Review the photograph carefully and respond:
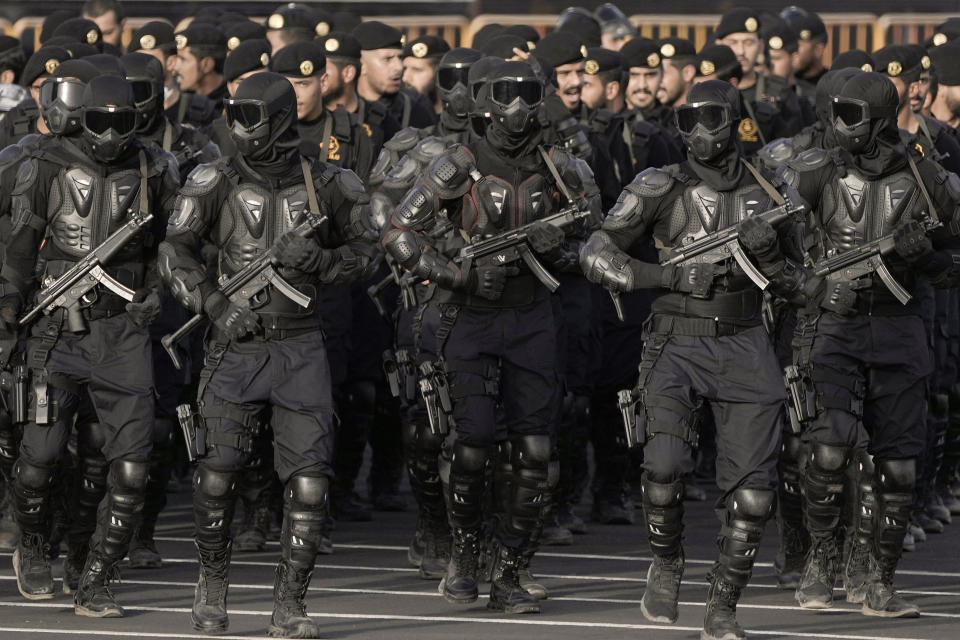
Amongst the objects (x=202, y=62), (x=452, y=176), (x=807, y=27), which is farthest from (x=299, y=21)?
(x=452, y=176)

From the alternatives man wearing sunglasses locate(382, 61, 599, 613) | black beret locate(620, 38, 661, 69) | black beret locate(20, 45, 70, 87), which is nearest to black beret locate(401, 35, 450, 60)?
black beret locate(620, 38, 661, 69)

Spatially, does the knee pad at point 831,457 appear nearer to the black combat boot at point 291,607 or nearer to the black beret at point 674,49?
the black combat boot at point 291,607

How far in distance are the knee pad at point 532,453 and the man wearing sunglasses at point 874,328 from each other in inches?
49.4

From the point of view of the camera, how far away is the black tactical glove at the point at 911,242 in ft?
34.7

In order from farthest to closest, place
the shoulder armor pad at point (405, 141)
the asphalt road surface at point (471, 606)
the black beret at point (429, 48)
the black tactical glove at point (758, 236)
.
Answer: the black beret at point (429, 48) → the shoulder armor pad at point (405, 141) → the asphalt road surface at point (471, 606) → the black tactical glove at point (758, 236)

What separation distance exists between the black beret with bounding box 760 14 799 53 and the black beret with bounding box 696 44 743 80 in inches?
41.3

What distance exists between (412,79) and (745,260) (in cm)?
586

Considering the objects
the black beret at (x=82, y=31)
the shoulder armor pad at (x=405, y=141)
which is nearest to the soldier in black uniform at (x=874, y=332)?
the shoulder armor pad at (x=405, y=141)

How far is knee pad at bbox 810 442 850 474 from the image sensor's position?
1081cm

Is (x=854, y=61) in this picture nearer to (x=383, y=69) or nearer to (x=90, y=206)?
(x=383, y=69)

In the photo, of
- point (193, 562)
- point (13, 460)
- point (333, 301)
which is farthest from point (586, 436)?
point (13, 460)

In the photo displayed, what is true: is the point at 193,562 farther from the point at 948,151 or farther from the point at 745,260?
the point at 948,151

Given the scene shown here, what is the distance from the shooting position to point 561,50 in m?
14.3

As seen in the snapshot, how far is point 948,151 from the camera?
12.5m
